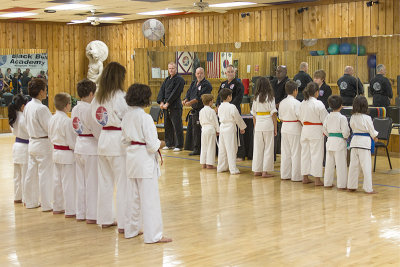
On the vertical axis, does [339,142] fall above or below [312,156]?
above

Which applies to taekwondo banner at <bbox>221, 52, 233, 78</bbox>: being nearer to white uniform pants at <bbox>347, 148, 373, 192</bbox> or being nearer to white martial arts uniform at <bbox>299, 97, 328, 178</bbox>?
white martial arts uniform at <bbox>299, 97, 328, 178</bbox>

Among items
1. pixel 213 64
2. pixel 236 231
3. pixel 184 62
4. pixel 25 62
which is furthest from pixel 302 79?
pixel 25 62

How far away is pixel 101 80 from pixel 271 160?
12.3 ft

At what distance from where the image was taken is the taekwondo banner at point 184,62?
12.7m

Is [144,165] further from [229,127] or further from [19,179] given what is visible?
[229,127]

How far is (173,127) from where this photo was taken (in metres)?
12.1

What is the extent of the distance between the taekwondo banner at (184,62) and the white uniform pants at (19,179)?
6181mm

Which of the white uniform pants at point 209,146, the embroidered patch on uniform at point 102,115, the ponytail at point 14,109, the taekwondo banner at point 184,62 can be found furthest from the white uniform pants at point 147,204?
the taekwondo banner at point 184,62

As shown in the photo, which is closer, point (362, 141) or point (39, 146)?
point (39, 146)

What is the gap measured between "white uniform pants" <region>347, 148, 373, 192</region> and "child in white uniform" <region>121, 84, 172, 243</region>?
3222 millimetres

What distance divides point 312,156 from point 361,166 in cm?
76

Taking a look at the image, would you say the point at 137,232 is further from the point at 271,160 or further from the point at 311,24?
the point at 311,24

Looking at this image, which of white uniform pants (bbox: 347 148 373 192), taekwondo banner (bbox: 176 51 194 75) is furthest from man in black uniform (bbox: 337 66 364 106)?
taekwondo banner (bbox: 176 51 194 75)

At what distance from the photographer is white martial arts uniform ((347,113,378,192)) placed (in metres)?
7.46
